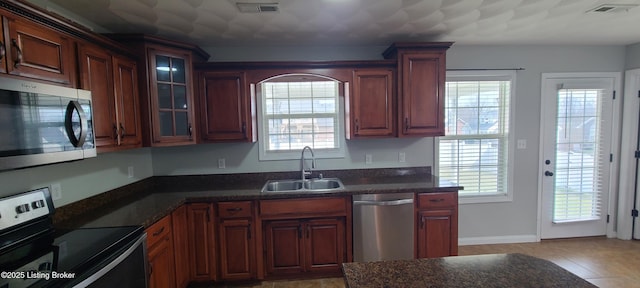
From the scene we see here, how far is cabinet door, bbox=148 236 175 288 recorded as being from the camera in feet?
6.15

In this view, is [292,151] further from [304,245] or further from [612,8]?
[612,8]

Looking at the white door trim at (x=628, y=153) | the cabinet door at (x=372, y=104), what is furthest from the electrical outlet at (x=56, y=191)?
the white door trim at (x=628, y=153)

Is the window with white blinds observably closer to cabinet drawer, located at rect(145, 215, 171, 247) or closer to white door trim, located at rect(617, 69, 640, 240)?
white door trim, located at rect(617, 69, 640, 240)

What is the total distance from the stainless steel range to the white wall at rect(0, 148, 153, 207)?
0.16m

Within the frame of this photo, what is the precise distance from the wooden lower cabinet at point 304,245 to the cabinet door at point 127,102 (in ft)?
4.32

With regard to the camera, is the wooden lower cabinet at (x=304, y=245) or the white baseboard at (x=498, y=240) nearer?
the wooden lower cabinet at (x=304, y=245)

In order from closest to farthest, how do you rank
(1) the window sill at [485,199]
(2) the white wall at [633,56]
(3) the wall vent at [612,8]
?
(3) the wall vent at [612,8]
(2) the white wall at [633,56]
(1) the window sill at [485,199]

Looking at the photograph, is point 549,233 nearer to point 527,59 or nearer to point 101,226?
point 527,59

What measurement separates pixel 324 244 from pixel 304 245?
0.19m

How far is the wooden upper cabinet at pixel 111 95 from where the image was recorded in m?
1.76

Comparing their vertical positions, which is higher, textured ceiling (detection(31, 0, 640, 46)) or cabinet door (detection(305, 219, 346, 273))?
textured ceiling (detection(31, 0, 640, 46))

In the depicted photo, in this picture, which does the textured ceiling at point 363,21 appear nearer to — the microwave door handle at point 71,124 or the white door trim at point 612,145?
the white door trim at point 612,145

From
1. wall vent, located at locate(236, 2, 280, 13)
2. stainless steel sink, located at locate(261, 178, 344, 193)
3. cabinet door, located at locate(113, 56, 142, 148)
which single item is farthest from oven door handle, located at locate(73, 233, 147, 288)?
wall vent, located at locate(236, 2, 280, 13)

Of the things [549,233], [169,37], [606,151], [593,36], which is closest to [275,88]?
[169,37]
